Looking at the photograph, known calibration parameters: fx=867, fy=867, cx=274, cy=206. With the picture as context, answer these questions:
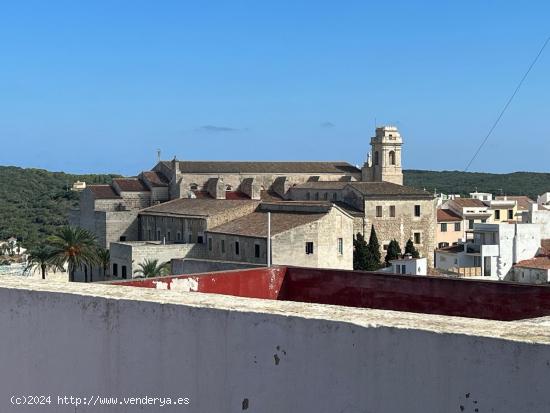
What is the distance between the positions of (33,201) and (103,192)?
Result: 4020cm

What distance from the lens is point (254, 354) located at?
420 cm

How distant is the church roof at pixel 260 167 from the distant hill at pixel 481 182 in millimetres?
62151

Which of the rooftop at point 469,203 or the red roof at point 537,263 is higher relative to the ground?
the rooftop at point 469,203

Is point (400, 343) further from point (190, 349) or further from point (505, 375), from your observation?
point (190, 349)

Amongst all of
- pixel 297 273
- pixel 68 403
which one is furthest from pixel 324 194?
pixel 68 403

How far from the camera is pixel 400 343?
3.79 metres

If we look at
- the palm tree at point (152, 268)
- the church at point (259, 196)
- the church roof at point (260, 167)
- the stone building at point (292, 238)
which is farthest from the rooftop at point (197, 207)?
the church roof at point (260, 167)

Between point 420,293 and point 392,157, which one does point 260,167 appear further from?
point 420,293

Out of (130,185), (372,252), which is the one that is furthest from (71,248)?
(130,185)

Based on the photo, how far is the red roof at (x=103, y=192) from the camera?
154 ft

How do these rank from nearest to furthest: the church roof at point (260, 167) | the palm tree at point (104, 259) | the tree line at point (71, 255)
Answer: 1. the tree line at point (71, 255)
2. the palm tree at point (104, 259)
3. the church roof at point (260, 167)

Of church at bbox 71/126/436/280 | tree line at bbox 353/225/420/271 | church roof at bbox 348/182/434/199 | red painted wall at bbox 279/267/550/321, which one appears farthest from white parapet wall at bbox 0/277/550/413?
church roof at bbox 348/182/434/199

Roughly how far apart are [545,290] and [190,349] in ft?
9.52

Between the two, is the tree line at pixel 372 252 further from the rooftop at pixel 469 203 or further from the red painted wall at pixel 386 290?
the red painted wall at pixel 386 290
